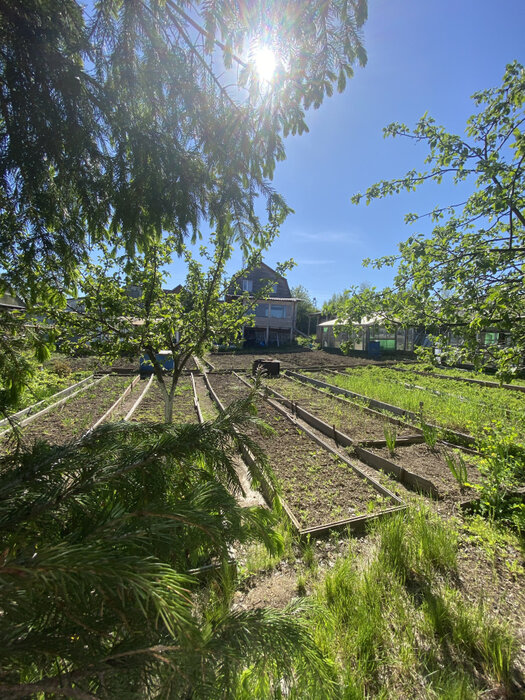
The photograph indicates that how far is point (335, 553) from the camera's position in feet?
9.91

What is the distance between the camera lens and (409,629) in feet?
6.87

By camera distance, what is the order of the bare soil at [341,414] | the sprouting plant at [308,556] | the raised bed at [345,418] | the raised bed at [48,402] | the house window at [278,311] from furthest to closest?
1. the house window at [278,311]
2. the raised bed at [48,402]
3. the bare soil at [341,414]
4. the raised bed at [345,418]
5. the sprouting plant at [308,556]

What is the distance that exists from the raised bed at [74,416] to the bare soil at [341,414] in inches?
219

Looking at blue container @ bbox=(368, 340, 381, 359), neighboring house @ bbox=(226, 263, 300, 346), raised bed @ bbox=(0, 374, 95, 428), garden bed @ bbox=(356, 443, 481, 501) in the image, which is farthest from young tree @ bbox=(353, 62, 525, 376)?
neighboring house @ bbox=(226, 263, 300, 346)

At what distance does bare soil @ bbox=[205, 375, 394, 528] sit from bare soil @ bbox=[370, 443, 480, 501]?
3.07 feet

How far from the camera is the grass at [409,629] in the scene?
180cm

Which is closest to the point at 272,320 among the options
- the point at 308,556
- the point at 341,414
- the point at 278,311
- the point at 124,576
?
the point at 278,311

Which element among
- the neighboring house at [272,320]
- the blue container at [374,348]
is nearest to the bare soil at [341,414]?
the blue container at [374,348]

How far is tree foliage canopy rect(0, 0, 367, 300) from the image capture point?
1.85 metres

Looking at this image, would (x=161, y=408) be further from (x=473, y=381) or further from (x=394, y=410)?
(x=473, y=381)

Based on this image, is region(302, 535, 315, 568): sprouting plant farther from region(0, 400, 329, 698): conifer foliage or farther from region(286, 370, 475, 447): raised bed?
region(286, 370, 475, 447): raised bed

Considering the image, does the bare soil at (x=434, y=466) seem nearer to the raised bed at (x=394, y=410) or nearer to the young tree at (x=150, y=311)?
the raised bed at (x=394, y=410)

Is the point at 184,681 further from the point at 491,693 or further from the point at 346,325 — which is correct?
the point at 346,325

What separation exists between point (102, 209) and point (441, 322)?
3847mm
